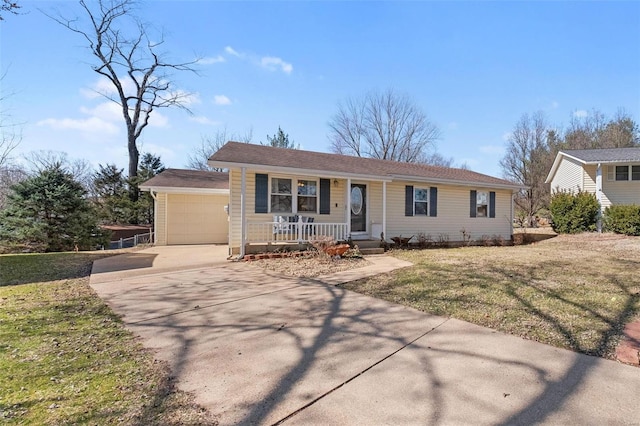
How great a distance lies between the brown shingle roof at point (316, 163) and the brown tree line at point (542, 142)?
14.8 meters

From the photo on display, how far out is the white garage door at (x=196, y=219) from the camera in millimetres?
12953

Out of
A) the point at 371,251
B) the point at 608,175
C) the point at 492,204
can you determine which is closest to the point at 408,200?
the point at 371,251

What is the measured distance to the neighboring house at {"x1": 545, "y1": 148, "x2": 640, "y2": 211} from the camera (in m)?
17.0

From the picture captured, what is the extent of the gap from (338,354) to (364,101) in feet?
98.0

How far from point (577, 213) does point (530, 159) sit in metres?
12.7

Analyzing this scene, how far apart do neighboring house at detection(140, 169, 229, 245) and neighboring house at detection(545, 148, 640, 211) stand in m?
19.5

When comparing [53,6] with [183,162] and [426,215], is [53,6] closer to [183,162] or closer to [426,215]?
[183,162]

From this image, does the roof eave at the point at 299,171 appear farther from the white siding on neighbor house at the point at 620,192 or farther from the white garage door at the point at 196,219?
the white siding on neighbor house at the point at 620,192

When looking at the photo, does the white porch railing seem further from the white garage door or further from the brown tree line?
the brown tree line

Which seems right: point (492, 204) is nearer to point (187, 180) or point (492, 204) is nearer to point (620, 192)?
point (620, 192)

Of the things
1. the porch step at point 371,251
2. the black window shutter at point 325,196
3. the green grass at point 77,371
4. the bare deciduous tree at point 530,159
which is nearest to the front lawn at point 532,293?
the porch step at point 371,251

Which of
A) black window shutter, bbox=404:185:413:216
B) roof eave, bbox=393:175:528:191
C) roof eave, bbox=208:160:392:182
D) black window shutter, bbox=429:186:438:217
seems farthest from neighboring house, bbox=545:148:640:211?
roof eave, bbox=208:160:392:182

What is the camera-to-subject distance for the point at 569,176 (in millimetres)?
20328

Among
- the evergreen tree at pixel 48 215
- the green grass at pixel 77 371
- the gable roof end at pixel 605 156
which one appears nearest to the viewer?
the green grass at pixel 77 371
